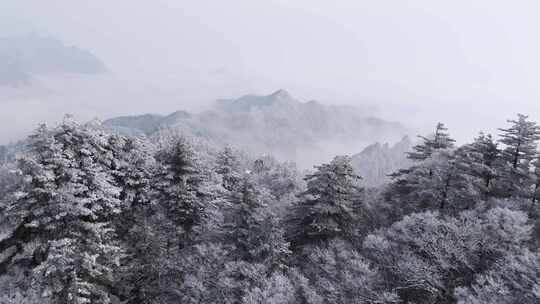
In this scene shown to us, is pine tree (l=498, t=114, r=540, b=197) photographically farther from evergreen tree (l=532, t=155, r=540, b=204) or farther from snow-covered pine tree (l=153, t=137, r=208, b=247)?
snow-covered pine tree (l=153, t=137, r=208, b=247)

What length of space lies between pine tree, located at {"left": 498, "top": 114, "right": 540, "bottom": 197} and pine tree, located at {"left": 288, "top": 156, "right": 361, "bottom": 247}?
49.1 ft

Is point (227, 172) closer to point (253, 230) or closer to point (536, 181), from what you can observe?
point (253, 230)

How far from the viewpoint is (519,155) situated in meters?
34.1

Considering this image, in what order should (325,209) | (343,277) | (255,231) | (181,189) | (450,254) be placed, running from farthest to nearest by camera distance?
(181,189)
(325,209)
(255,231)
(343,277)
(450,254)

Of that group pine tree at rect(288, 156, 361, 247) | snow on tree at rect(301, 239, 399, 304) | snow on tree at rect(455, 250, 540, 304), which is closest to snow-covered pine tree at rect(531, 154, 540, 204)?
snow on tree at rect(455, 250, 540, 304)

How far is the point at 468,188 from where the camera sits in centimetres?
3191

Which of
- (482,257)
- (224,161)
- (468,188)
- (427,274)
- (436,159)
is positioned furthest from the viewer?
(224,161)

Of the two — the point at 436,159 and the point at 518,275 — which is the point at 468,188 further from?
the point at 518,275

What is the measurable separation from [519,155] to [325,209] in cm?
1982

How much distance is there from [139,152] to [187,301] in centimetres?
1538

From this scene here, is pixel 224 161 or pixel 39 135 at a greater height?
pixel 39 135

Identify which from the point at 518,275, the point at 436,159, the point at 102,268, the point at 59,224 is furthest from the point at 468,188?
the point at 59,224

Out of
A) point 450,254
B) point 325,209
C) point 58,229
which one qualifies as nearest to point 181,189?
point 58,229

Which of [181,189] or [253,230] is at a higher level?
[181,189]
